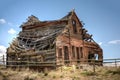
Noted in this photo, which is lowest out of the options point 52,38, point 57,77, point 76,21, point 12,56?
point 57,77

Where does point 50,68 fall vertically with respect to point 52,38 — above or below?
below

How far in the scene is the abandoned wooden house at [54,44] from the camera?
27.0 metres

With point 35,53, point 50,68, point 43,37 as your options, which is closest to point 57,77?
point 50,68

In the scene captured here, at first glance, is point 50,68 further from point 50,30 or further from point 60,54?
point 50,30

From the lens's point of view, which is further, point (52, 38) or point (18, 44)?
point (18, 44)

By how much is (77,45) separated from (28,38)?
7.48 metres

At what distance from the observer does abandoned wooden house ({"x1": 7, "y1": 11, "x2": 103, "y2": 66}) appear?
27.0 m

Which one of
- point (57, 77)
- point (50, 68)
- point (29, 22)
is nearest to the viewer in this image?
point (57, 77)

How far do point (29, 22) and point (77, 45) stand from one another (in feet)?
33.2

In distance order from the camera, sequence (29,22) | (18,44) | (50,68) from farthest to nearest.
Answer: (29,22)
(18,44)
(50,68)

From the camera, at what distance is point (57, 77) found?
2011cm

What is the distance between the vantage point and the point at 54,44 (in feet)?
86.7

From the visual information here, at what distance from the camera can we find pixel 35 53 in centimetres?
2764

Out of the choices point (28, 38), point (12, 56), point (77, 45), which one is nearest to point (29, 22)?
point (28, 38)
